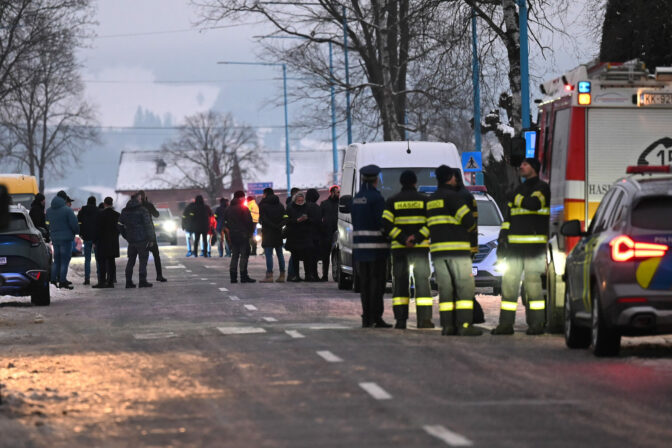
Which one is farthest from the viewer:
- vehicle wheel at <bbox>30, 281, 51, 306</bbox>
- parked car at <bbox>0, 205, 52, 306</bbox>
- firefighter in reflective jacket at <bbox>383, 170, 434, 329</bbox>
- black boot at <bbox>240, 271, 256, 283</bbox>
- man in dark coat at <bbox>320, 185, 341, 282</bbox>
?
man in dark coat at <bbox>320, 185, 341, 282</bbox>

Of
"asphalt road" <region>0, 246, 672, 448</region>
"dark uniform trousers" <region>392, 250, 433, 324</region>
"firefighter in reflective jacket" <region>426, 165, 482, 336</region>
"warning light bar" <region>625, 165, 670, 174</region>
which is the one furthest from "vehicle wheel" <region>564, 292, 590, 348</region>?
"dark uniform trousers" <region>392, 250, 433, 324</region>

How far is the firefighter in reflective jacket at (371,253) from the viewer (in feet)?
57.1

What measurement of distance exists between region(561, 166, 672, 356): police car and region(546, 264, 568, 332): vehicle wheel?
8.44 ft

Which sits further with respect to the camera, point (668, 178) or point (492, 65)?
point (492, 65)

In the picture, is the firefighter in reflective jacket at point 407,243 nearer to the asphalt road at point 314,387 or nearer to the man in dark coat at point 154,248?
the asphalt road at point 314,387

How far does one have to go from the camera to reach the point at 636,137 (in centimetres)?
1598

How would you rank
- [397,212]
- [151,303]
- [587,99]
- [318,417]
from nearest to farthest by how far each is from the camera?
[318,417]
[587,99]
[397,212]
[151,303]

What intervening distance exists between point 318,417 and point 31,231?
14644 mm

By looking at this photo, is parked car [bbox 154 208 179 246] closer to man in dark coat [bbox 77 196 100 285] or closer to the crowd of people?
man in dark coat [bbox 77 196 100 285]

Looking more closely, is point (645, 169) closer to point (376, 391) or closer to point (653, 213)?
point (653, 213)

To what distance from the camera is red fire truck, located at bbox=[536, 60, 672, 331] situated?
1579cm

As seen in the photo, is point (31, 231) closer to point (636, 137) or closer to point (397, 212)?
point (397, 212)

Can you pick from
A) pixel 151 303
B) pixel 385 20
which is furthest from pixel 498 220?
pixel 385 20

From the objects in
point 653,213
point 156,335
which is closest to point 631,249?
point 653,213
